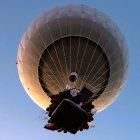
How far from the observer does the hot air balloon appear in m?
24.3

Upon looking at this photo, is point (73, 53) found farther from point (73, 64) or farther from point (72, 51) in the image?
point (73, 64)

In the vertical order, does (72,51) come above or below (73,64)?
above

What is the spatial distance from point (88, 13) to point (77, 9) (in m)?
0.65

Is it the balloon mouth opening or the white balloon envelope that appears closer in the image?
the balloon mouth opening

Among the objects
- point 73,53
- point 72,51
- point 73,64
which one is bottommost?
point 73,64

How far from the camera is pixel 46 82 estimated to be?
25250 mm

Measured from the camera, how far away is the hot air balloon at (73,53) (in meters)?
24.3

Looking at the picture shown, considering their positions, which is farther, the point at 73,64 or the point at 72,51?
the point at 72,51

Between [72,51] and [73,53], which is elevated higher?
[72,51]

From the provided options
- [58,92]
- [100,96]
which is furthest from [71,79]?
[100,96]

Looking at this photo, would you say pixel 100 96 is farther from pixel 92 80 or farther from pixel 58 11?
pixel 58 11

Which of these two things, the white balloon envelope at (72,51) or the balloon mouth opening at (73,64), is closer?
the balloon mouth opening at (73,64)

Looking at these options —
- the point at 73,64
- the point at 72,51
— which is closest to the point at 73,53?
the point at 72,51

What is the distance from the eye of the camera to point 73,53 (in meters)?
24.4
